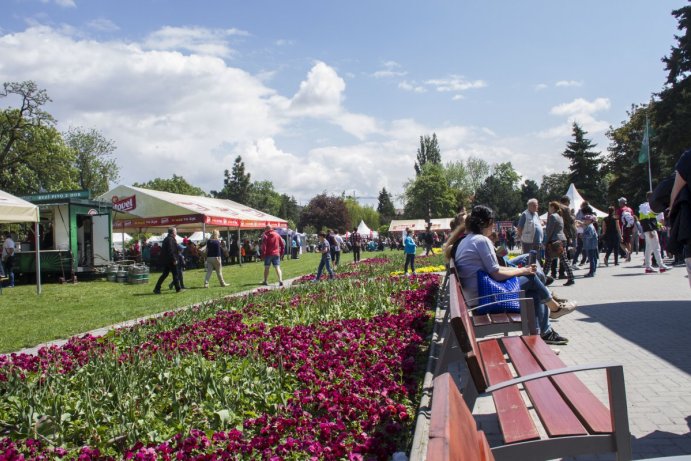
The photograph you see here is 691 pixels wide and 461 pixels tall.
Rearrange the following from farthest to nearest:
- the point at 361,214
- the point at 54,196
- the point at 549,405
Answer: the point at 361,214, the point at 54,196, the point at 549,405

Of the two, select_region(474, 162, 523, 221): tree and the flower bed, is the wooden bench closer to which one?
the flower bed

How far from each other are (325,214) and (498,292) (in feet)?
302

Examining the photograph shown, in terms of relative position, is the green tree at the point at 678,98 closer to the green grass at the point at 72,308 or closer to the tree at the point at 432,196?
the green grass at the point at 72,308

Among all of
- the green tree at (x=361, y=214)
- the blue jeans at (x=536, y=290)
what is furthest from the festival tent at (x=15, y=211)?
the green tree at (x=361, y=214)

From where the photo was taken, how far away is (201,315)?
866 centimetres

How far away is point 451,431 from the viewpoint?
1.29 metres

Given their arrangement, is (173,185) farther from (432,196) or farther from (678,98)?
(678,98)

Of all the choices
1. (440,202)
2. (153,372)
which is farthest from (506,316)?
(440,202)

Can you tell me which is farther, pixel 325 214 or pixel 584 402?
pixel 325 214

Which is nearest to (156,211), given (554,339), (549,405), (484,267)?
(554,339)

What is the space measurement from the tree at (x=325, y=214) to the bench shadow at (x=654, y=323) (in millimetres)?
88466

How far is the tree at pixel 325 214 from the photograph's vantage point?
97.7 m

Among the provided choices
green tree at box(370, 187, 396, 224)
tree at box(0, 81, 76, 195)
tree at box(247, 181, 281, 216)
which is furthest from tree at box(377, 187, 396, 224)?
tree at box(0, 81, 76, 195)

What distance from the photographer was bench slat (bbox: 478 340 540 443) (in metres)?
2.59
